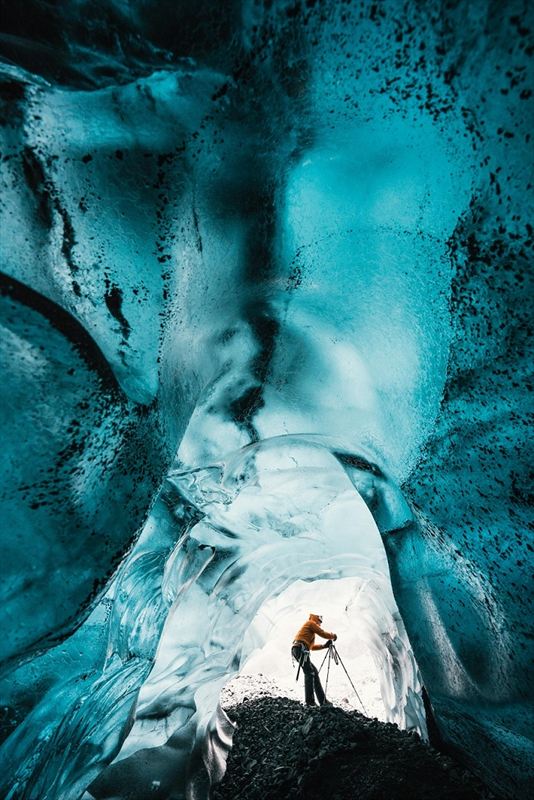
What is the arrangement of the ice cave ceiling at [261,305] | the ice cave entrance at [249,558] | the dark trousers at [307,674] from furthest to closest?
the dark trousers at [307,674]
the ice cave entrance at [249,558]
the ice cave ceiling at [261,305]

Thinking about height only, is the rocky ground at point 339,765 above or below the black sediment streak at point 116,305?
below

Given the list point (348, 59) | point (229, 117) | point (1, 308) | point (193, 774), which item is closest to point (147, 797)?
point (193, 774)

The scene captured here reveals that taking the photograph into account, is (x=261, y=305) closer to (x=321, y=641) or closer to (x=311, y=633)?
(x=311, y=633)

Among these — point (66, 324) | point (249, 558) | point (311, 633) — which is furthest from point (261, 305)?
point (311, 633)

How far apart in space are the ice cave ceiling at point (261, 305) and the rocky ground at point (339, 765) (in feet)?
1.11

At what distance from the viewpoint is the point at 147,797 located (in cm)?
255

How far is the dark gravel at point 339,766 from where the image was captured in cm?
252

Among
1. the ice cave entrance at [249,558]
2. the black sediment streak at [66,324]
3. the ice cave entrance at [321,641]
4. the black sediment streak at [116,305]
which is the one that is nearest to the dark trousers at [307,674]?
the ice cave entrance at [321,641]

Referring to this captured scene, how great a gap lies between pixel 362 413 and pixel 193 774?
2973 millimetres

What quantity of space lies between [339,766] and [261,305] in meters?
3.32

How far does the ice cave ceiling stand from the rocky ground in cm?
34

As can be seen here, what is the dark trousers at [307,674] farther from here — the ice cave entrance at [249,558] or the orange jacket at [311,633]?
the ice cave entrance at [249,558]

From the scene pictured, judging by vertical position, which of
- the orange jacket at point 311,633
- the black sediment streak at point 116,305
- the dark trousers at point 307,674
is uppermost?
the black sediment streak at point 116,305

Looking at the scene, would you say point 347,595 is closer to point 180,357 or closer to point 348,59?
point 180,357
